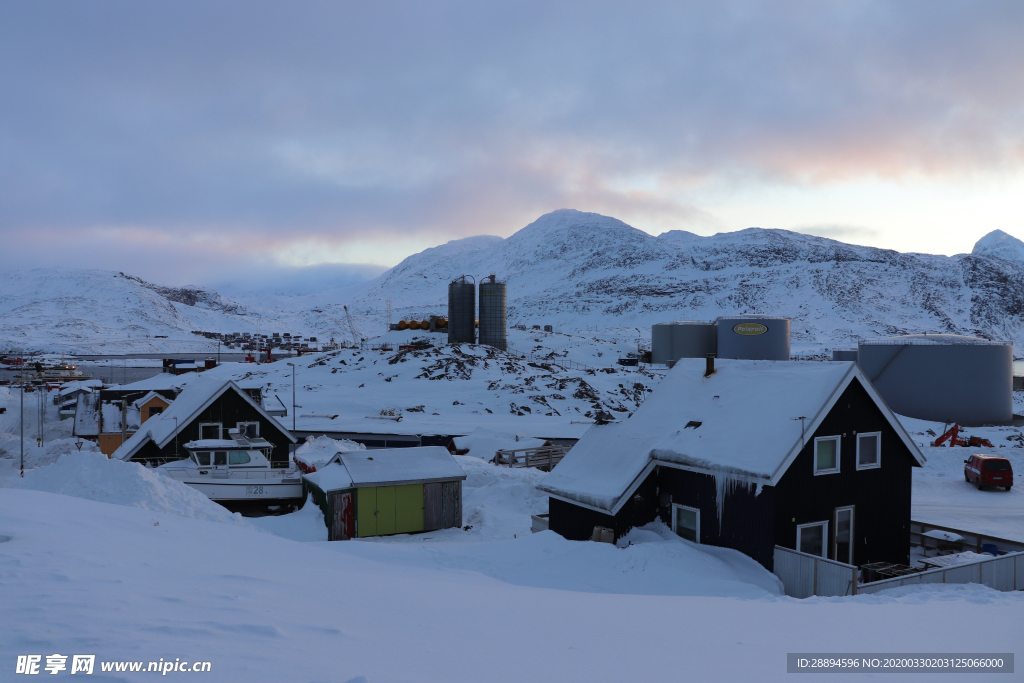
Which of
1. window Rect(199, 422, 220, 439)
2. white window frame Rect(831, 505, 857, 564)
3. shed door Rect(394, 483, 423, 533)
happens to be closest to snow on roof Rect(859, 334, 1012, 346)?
white window frame Rect(831, 505, 857, 564)

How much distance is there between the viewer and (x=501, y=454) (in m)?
35.0

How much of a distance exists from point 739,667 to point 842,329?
202m

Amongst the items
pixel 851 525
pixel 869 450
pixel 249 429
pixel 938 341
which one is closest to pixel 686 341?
pixel 938 341

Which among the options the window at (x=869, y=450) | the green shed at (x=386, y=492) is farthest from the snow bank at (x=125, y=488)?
the window at (x=869, y=450)

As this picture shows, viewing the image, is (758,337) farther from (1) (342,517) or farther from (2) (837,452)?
(1) (342,517)

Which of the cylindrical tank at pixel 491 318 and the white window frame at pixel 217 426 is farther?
the cylindrical tank at pixel 491 318

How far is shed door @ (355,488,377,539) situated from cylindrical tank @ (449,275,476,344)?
7573 centimetres

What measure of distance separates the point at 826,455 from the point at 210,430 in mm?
26040

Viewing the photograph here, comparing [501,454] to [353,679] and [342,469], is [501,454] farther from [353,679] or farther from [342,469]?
[353,679]

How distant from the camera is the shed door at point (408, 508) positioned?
23531 mm

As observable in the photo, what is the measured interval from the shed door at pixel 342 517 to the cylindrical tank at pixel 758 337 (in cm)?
6808

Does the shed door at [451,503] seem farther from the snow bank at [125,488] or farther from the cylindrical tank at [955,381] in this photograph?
the cylindrical tank at [955,381]

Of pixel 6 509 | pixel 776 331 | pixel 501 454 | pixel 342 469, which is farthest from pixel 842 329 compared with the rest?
pixel 6 509

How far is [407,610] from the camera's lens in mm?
9195
